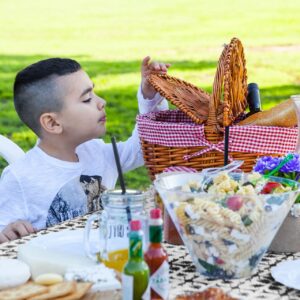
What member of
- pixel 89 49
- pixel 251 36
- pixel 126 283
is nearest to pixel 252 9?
pixel 251 36

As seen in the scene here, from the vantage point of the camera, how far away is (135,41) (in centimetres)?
1339

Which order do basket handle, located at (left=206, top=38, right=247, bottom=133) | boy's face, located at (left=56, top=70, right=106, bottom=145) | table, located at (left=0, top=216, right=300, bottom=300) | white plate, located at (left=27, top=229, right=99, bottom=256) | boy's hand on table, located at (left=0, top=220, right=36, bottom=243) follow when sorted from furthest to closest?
1. boy's face, located at (left=56, top=70, right=106, bottom=145)
2. basket handle, located at (left=206, top=38, right=247, bottom=133)
3. boy's hand on table, located at (left=0, top=220, right=36, bottom=243)
4. white plate, located at (left=27, top=229, right=99, bottom=256)
5. table, located at (left=0, top=216, right=300, bottom=300)

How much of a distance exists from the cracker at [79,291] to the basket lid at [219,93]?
95cm

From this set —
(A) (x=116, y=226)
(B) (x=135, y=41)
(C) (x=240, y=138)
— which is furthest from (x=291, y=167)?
(B) (x=135, y=41)

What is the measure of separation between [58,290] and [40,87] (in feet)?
4.37

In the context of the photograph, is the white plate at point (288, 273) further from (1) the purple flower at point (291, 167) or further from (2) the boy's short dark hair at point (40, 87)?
(2) the boy's short dark hair at point (40, 87)

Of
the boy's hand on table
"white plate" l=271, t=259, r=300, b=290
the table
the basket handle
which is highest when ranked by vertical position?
the basket handle

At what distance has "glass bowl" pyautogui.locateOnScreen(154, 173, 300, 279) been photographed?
182 centimetres

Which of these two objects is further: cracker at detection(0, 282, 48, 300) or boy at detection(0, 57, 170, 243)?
boy at detection(0, 57, 170, 243)

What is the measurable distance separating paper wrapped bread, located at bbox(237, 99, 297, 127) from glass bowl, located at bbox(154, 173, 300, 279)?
29.5 inches

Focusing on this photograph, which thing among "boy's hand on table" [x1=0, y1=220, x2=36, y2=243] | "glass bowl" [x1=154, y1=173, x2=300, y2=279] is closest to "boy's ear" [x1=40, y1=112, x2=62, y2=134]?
"boy's hand on table" [x1=0, y1=220, x2=36, y2=243]

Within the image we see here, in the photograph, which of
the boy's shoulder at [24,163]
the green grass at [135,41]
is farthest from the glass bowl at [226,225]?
the green grass at [135,41]

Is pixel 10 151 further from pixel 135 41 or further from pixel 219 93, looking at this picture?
pixel 135 41

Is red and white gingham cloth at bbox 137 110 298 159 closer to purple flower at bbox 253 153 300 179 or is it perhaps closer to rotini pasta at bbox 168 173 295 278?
purple flower at bbox 253 153 300 179
